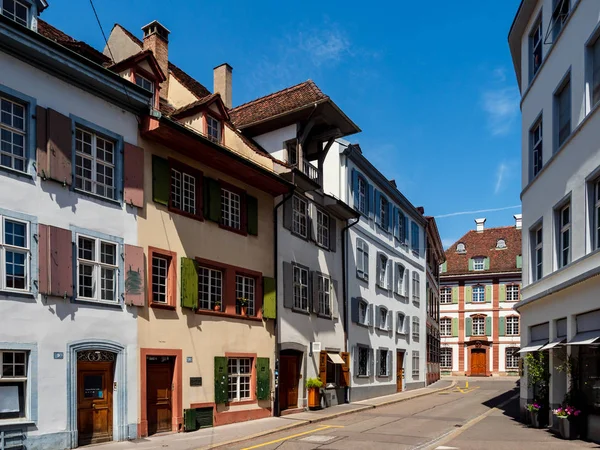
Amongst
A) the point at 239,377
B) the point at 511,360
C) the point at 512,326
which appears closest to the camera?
the point at 239,377

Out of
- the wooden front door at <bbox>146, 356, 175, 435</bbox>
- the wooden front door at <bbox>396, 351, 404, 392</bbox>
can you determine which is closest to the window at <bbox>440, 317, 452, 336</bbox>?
the wooden front door at <bbox>396, 351, 404, 392</bbox>

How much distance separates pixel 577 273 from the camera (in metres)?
15.3

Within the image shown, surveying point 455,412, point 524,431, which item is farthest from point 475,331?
point 524,431

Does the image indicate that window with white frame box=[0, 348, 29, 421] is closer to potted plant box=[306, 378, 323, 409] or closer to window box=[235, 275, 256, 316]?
window box=[235, 275, 256, 316]

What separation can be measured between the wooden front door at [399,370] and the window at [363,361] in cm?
546

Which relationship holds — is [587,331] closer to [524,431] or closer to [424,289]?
[524,431]

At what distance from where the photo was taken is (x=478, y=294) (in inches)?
2323

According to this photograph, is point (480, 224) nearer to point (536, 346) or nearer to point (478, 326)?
point (478, 326)

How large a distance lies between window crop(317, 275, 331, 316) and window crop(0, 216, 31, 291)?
1315 cm

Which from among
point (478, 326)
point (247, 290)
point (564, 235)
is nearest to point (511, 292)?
point (478, 326)

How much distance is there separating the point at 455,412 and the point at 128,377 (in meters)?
13.3

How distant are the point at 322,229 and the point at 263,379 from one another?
297 inches

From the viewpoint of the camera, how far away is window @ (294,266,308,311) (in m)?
22.5

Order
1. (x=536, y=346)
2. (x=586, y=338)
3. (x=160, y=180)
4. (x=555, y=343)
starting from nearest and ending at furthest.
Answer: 1. (x=586, y=338)
2. (x=160, y=180)
3. (x=555, y=343)
4. (x=536, y=346)
